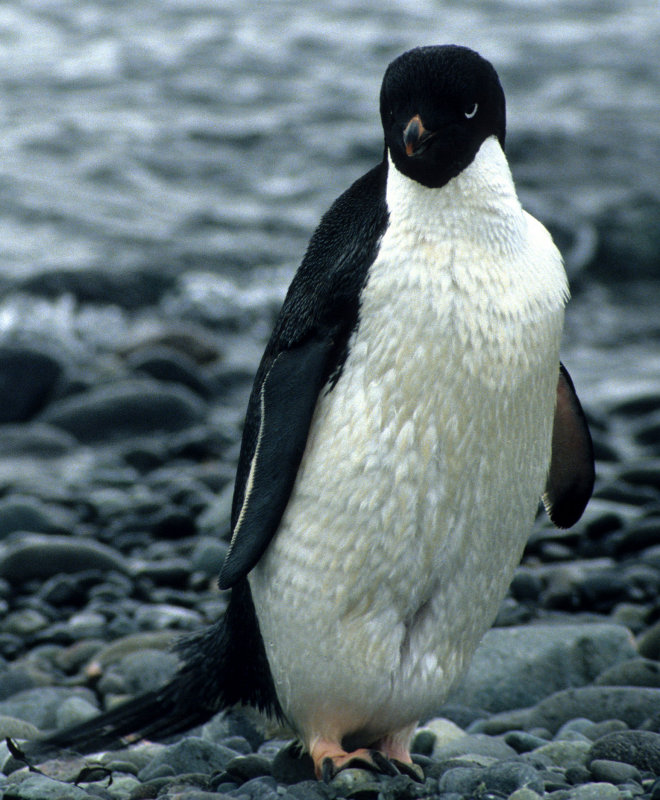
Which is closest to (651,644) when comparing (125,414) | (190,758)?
(190,758)

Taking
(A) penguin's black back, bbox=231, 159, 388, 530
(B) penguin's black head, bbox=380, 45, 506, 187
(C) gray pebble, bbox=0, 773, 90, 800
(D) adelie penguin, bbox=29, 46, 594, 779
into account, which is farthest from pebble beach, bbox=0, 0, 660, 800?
(B) penguin's black head, bbox=380, 45, 506, 187

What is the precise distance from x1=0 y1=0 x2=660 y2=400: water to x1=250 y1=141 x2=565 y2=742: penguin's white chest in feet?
17.9

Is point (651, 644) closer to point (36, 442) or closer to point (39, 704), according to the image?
point (39, 704)

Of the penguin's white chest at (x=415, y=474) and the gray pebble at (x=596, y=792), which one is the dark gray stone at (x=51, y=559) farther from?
the gray pebble at (x=596, y=792)

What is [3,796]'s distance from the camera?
2508 millimetres

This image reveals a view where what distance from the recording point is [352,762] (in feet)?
8.49

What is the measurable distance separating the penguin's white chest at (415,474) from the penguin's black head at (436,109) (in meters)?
0.13

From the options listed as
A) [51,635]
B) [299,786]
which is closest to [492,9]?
[51,635]

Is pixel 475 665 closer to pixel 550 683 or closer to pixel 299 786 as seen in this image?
pixel 550 683

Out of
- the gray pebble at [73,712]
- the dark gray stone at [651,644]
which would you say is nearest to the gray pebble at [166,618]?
the gray pebble at [73,712]

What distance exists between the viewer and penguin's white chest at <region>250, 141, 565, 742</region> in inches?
95.9

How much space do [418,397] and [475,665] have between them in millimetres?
1348

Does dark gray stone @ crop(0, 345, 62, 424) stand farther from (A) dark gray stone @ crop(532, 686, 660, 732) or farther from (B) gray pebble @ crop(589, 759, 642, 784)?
(B) gray pebble @ crop(589, 759, 642, 784)

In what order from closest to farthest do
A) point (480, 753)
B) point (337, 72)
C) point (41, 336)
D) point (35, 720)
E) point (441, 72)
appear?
point (441, 72) → point (480, 753) → point (35, 720) → point (41, 336) → point (337, 72)
